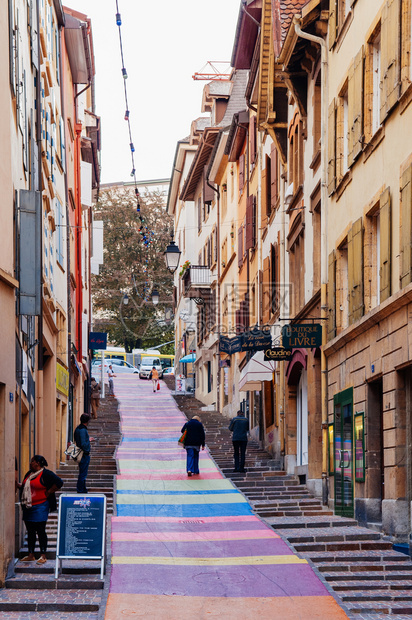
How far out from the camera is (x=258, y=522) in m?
19.0

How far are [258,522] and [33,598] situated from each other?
22.8 ft

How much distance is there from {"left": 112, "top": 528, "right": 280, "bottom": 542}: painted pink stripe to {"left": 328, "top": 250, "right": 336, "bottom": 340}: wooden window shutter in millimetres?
4577

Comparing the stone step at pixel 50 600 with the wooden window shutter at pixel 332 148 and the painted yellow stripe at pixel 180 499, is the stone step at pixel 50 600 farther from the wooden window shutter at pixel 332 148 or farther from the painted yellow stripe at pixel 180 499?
the wooden window shutter at pixel 332 148

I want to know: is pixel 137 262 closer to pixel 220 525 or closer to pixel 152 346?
pixel 152 346

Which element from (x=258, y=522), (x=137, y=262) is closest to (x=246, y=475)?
(x=258, y=522)

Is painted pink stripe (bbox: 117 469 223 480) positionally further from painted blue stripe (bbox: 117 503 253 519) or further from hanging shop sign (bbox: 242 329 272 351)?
painted blue stripe (bbox: 117 503 253 519)

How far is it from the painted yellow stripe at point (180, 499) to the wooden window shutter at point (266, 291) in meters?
10.1

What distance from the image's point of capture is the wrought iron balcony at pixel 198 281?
164ft

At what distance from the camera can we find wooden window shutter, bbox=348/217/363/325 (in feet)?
58.9

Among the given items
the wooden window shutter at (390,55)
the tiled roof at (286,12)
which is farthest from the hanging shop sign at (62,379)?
the wooden window shutter at (390,55)

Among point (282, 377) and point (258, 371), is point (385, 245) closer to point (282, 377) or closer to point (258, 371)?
point (282, 377)

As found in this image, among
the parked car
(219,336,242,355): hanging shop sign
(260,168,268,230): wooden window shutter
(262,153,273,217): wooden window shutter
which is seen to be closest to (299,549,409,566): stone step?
(219,336,242,355): hanging shop sign

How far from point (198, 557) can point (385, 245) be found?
5558 millimetres

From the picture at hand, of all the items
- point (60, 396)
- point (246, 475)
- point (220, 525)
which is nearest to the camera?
point (220, 525)
